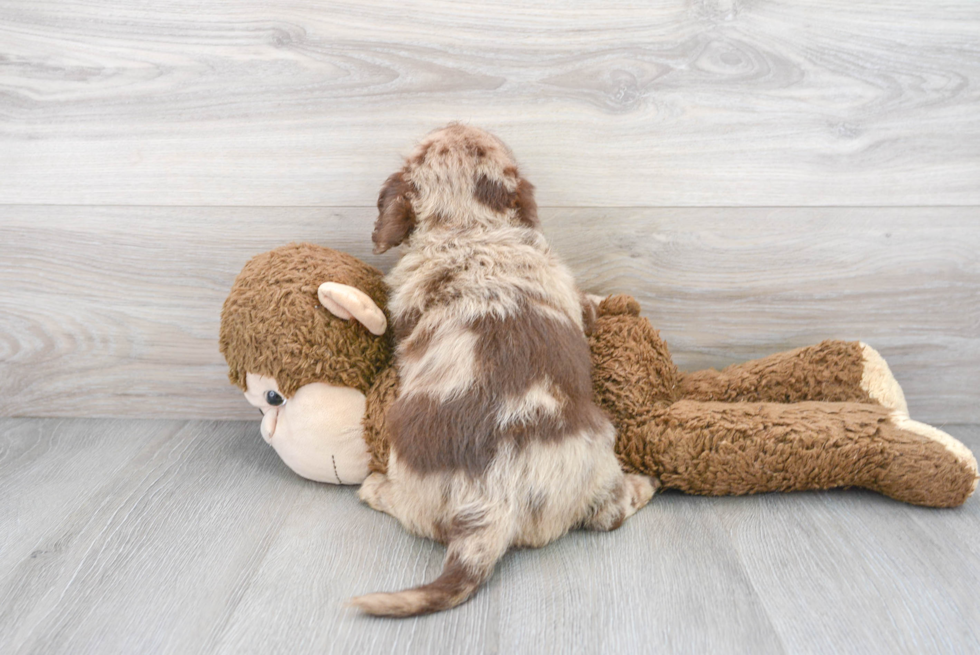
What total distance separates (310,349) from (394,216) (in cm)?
30

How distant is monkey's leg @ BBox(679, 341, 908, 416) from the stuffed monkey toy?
0.09 feet

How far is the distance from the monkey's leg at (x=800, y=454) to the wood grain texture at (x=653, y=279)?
0.30 meters

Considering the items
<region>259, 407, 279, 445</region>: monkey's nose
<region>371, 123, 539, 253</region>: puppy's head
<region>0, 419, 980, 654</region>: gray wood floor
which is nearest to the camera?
<region>0, 419, 980, 654</region>: gray wood floor

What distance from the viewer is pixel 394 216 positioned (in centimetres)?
129

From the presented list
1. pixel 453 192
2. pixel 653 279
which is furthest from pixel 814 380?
pixel 453 192

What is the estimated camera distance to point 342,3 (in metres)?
1.43

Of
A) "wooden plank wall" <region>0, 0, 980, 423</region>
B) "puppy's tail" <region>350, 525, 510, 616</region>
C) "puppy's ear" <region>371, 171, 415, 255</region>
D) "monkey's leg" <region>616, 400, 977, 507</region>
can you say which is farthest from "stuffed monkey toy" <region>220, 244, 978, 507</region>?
"puppy's tail" <region>350, 525, 510, 616</region>

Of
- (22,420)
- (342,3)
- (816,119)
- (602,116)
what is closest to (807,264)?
(816,119)

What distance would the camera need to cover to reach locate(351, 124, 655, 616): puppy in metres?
1.11

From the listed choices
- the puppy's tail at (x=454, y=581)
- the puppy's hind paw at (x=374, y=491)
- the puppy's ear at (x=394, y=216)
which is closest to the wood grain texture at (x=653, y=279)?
the puppy's ear at (x=394, y=216)

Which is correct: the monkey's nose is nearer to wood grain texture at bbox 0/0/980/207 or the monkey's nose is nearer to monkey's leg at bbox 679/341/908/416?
wood grain texture at bbox 0/0/980/207

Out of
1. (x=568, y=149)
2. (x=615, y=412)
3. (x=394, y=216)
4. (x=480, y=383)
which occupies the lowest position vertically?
(x=615, y=412)

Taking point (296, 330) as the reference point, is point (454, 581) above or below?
below

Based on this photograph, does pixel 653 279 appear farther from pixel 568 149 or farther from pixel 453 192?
pixel 453 192
